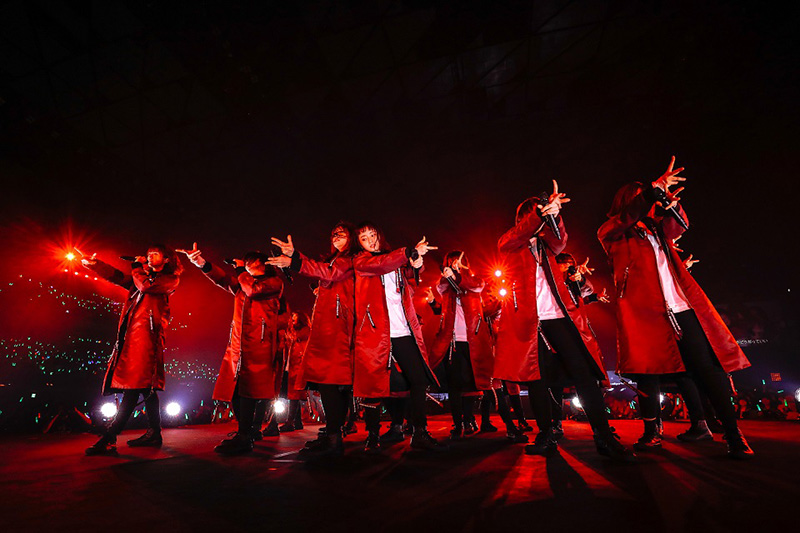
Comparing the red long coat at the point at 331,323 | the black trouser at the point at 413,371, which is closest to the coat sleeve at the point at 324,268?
the red long coat at the point at 331,323

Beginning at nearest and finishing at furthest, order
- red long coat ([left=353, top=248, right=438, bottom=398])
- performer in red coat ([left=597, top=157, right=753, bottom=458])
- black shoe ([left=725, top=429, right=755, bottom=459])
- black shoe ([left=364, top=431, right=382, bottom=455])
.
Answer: black shoe ([left=725, top=429, right=755, bottom=459]) → performer in red coat ([left=597, top=157, right=753, bottom=458]) → red long coat ([left=353, top=248, right=438, bottom=398]) → black shoe ([left=364, top=431, right=382, bottom=455])

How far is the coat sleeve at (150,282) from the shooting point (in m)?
4.00

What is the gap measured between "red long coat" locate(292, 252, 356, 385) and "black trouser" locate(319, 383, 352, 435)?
0.12 meters

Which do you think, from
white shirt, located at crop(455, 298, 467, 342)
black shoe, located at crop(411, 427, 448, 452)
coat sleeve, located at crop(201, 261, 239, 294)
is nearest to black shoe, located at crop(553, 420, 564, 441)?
black shoe, located at crop(411, 427, 448, 452)

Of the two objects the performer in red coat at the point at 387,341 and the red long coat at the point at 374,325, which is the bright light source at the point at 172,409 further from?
the red long coat at the point at 374,325

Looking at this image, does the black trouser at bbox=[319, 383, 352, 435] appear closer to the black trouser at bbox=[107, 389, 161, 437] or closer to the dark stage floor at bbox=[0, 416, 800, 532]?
the dark stage floor at bbox=[0, 416, 800, 532]

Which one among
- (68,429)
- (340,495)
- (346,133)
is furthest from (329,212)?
(340,495)

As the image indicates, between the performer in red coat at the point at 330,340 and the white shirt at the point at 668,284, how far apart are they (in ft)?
7.88

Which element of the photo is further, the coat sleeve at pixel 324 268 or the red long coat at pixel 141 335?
the red long coat at pixel 141 335

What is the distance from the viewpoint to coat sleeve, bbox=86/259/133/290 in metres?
4.32

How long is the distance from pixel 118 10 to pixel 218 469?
6.91m

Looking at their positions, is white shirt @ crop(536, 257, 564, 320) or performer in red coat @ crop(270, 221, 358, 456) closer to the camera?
white shirt @ crop(536, 257, 564, 320)

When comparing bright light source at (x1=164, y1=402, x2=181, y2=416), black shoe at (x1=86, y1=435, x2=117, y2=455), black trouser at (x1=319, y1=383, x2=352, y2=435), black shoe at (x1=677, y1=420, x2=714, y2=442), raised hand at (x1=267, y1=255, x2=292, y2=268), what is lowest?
black shoe at (x1=677, y1=420, x2=714, y2=442)

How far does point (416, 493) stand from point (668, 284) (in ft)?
7.74
